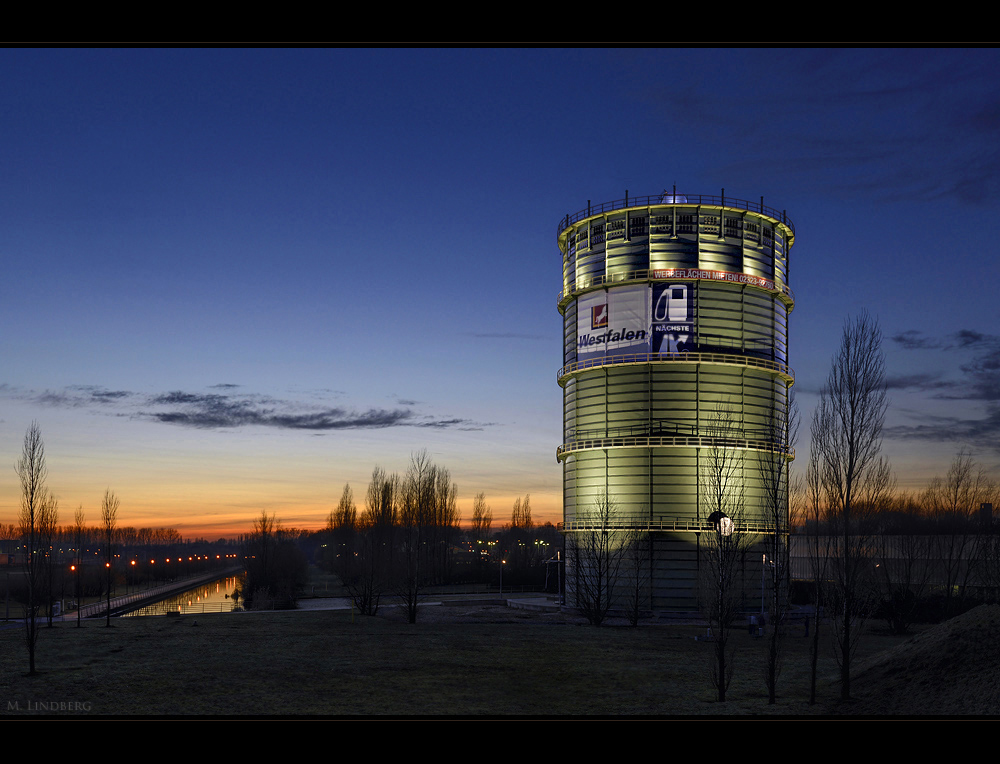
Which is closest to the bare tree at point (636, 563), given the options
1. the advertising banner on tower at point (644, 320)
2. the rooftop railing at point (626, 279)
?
the advertising banner on tower at point (644, 320)

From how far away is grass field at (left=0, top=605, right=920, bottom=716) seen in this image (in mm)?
21891

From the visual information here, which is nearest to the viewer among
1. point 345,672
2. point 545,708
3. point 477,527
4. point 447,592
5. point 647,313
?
point 545,708

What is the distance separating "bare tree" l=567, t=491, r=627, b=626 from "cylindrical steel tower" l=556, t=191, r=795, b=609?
0.40m

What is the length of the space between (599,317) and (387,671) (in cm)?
3362

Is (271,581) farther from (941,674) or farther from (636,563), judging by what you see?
(941,674)

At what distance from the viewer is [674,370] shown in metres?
53.6

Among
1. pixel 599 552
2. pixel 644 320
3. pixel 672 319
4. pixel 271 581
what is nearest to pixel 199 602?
pixel 271 581

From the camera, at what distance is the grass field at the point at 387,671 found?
21891 millimetres

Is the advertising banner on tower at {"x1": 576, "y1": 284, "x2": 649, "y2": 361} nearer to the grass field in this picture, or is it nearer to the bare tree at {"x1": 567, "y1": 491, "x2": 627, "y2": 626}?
the bare tree at {"x1": 567, "y1": 491, "x2": 627, "y2": 626}

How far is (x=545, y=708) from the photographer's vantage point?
72.1 ft
